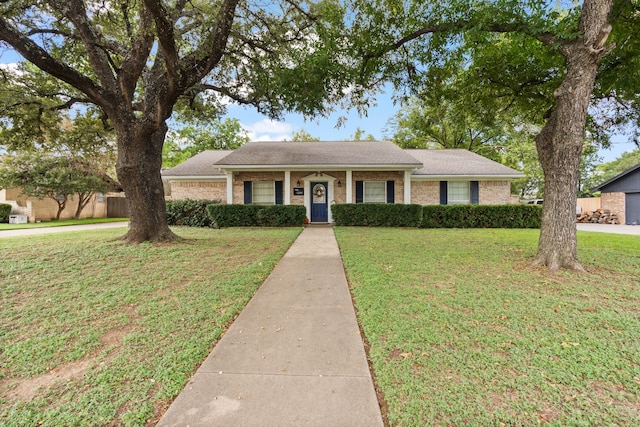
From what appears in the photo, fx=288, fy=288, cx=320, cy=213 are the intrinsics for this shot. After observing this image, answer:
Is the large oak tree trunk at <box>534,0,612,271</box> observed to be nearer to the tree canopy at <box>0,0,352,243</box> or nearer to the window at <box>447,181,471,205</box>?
the tree canopy at <box>0,0,352,243</box>

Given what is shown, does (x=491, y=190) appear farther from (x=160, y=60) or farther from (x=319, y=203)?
(x=160, y=60)

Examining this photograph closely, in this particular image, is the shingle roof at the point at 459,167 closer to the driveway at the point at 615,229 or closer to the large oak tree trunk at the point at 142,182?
the driveway at the point at 615,229

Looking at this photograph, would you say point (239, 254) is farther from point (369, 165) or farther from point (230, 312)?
point (369, 165)

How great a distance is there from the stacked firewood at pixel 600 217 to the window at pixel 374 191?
14.8 m

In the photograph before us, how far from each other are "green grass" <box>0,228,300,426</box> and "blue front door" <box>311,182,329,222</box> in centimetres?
848

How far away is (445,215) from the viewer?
43.2 feet

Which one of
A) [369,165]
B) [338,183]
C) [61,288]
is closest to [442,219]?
[369,165]

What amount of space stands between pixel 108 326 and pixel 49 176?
69.4 ft

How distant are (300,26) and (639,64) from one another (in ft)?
29.4

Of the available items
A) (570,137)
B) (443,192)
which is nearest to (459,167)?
(443,192)

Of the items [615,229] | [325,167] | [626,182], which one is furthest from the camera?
[626,182]

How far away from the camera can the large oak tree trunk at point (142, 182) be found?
311 inches

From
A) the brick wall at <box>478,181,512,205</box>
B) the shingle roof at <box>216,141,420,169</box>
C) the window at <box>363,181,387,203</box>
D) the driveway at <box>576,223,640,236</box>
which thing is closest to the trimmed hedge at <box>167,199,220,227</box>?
the shingle roof at <box>216,141,420,169</box>

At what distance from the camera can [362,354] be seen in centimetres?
282
